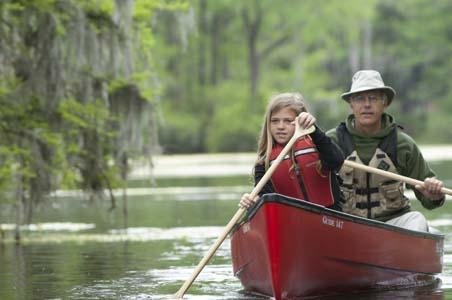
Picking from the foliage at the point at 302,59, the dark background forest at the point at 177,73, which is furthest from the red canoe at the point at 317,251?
the foliage at the point at 302,59

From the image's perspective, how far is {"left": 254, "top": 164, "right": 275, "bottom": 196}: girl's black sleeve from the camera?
10.8m

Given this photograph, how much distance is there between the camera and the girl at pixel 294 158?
34.5 ft

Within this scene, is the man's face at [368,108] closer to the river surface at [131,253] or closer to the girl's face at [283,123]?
the girl's face at [283,123]

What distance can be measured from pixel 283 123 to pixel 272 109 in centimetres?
15

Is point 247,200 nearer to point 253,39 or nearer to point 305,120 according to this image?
point 305,120

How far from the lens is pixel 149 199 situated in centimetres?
2923

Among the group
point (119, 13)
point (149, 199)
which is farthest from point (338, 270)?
point (149, 199)

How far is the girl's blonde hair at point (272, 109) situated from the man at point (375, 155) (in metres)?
1.02

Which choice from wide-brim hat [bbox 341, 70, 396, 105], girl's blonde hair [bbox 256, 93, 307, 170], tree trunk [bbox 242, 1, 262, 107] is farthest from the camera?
tree trunk [bbox 242, 1, 262, 107]

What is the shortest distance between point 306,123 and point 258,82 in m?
53.1

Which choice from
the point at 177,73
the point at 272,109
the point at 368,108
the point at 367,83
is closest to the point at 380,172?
the point at 368,108

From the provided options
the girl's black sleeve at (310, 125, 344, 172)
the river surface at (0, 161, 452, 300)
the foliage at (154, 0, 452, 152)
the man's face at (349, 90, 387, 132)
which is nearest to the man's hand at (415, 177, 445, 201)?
the man's face at (349, 90, 387, 132)

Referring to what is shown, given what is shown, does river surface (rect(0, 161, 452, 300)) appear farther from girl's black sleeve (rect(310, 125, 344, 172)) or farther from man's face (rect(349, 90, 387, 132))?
man's face (rect(349, 90, 387, 132))

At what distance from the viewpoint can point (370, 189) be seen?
1170 centimetres
